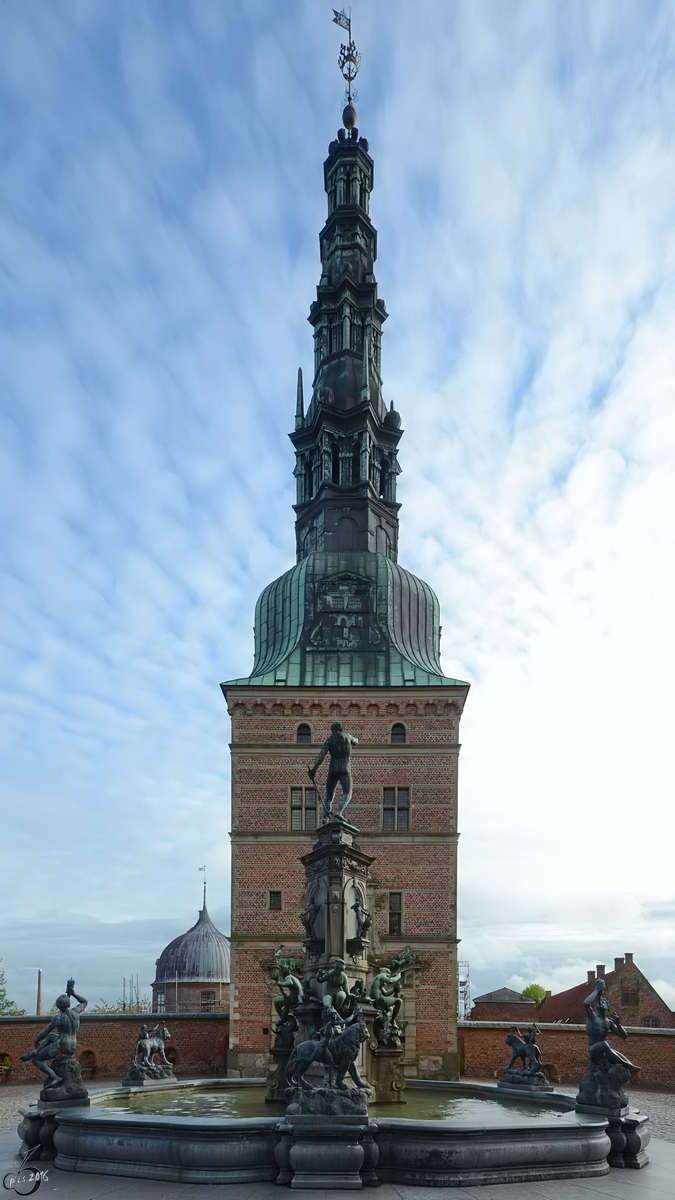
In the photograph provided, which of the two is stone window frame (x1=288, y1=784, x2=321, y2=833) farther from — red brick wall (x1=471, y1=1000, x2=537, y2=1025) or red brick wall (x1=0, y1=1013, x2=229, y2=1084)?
red brick wall (x1=471, y1=1000, x2=537, y2=1025)

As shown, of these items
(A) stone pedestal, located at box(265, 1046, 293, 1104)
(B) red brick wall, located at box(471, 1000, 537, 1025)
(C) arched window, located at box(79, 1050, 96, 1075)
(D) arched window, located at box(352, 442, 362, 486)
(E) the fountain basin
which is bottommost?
(B) red brick wall, located at box(471, 1000, 537, 1025)

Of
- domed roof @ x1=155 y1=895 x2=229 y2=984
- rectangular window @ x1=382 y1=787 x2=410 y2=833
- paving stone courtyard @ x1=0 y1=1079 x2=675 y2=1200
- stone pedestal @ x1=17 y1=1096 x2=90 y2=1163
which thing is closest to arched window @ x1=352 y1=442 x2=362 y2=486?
rectangular window @ x1=382 y1=787 x2=410 y2=833

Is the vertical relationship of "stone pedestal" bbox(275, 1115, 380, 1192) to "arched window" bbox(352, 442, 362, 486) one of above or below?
below

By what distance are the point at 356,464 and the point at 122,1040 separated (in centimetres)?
2311

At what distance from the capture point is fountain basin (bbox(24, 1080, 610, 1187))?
404 inches

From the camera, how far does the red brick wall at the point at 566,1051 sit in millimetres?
30031

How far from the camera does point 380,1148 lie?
10539 millimetres

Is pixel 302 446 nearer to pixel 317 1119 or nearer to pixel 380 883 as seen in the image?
pixel 380 883

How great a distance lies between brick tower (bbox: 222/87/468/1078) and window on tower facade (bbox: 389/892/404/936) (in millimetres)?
47

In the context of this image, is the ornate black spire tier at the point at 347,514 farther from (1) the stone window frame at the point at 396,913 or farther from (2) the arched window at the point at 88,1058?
(2) the arched window at the point at 88,1058

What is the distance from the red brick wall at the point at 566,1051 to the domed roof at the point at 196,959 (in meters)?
40.6

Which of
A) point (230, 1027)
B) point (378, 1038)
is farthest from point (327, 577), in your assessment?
point (378, 1038)

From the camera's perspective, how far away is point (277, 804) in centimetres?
3256

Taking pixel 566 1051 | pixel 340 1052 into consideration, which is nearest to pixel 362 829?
pixel 566 1051
